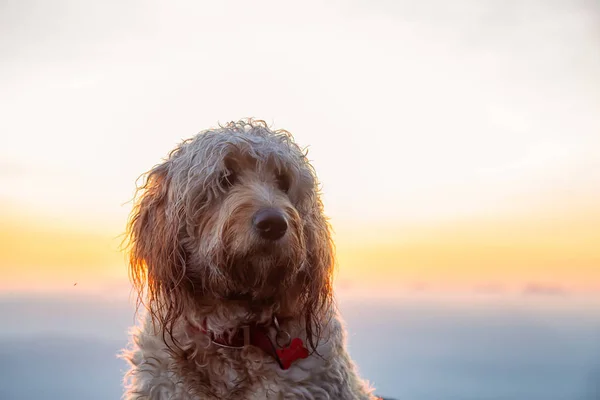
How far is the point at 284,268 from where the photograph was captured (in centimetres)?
412

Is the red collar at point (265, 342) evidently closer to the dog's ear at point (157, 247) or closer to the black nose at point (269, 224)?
the dog's ear at point (157, 247)

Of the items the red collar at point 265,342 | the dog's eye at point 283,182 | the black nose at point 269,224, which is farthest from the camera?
the dog's eye at point 283,182

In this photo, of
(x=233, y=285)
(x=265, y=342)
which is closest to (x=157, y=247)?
(x=233, y=285)

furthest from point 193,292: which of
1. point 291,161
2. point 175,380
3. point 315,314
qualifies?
point 291,161

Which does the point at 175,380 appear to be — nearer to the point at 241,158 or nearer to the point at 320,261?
the point at 320,261

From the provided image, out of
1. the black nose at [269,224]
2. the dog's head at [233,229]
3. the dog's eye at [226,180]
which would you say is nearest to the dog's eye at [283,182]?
the dog's head at [233,229]

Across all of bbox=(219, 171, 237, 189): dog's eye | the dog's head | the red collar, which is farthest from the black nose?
the red collar

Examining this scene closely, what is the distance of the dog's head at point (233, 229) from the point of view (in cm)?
401

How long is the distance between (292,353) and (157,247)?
1.21m

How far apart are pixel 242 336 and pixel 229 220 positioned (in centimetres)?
84

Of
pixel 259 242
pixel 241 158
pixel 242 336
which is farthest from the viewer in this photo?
pixel 241 158

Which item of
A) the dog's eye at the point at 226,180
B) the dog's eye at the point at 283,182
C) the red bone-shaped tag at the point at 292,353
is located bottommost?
the red bone-shaped tag at the point at 292,353

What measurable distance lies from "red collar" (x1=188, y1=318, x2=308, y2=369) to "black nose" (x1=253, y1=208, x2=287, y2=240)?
29.0 inches

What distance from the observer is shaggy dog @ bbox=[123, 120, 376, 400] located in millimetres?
4051
